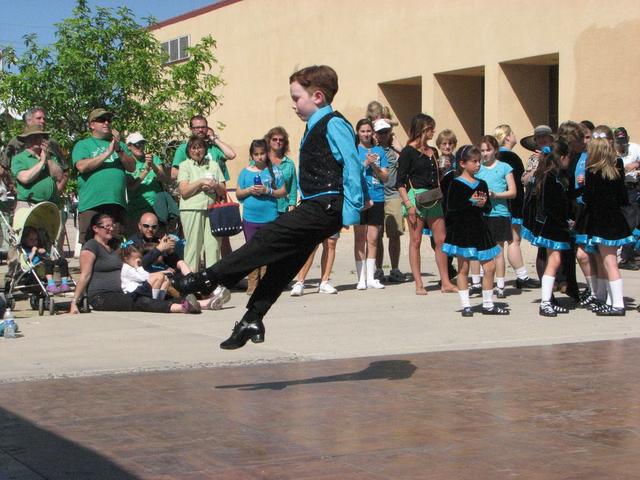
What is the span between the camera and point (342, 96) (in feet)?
87.9

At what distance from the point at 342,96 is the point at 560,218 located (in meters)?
16.2

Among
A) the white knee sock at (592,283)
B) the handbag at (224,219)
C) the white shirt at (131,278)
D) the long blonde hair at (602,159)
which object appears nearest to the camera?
the long blonde hair at (602,159)

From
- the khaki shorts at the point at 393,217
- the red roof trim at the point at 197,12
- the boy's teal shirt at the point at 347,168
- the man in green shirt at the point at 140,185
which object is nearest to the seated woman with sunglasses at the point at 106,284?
the man in green shirt at the point at 140,185

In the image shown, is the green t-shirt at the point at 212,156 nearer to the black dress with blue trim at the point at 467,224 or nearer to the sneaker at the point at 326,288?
the sneaker at the point at 326,288

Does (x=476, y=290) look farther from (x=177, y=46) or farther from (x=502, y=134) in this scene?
(x=177, y=46)

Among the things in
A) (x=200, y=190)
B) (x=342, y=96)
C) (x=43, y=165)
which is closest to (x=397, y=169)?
(x=200, y=190)

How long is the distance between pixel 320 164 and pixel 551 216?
4412mm

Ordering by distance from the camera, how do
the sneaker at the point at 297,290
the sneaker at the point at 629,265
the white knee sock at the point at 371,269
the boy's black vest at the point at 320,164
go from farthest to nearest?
1. the sneaker at the point at 629,265
2. the white knee sock at the point at 371,269
3. the sneaker at the point at 297,290
4. the boy's black vest at the point at 320,164

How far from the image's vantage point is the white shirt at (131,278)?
1119 centimetres

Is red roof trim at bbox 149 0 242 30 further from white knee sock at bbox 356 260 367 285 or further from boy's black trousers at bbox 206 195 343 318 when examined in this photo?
boy's black trousers at bbox 206 195 343 318

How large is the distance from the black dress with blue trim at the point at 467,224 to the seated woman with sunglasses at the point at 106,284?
2.58m

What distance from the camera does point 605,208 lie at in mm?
10805

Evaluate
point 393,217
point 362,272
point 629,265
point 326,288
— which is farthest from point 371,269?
point 629,265

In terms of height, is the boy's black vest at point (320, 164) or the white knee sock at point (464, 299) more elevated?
the boy's black vest at point (320, 164)
